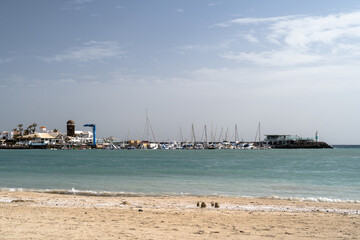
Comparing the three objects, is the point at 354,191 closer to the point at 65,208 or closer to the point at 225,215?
the point at 225,215

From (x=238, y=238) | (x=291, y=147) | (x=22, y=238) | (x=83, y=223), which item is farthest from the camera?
(x=291, y=147)

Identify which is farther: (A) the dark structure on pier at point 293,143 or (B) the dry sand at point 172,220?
(A) the dark structure on pier at point 293,143

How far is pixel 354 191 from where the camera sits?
23656 mm

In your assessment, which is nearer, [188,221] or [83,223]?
[83,223]

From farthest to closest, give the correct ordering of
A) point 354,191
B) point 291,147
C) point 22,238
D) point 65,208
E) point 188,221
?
1. point 291,147
2. point 354,191
3. point 65,208
4. point 188,221
5. point 22,238

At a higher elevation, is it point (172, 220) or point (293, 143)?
point (172, 220)

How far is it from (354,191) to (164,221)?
16.2 metres

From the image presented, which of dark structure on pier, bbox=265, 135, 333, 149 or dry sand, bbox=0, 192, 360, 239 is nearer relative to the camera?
dry sand, bbox=0, 192, 360, 239

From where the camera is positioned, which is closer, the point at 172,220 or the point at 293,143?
the point at 172,220

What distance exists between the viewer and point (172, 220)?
482 inches

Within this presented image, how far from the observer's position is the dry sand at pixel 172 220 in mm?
10055

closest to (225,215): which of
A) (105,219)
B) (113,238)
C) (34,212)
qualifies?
(105,219)

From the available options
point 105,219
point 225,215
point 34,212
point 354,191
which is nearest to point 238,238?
point 225,215

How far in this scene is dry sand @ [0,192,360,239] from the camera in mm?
10055
